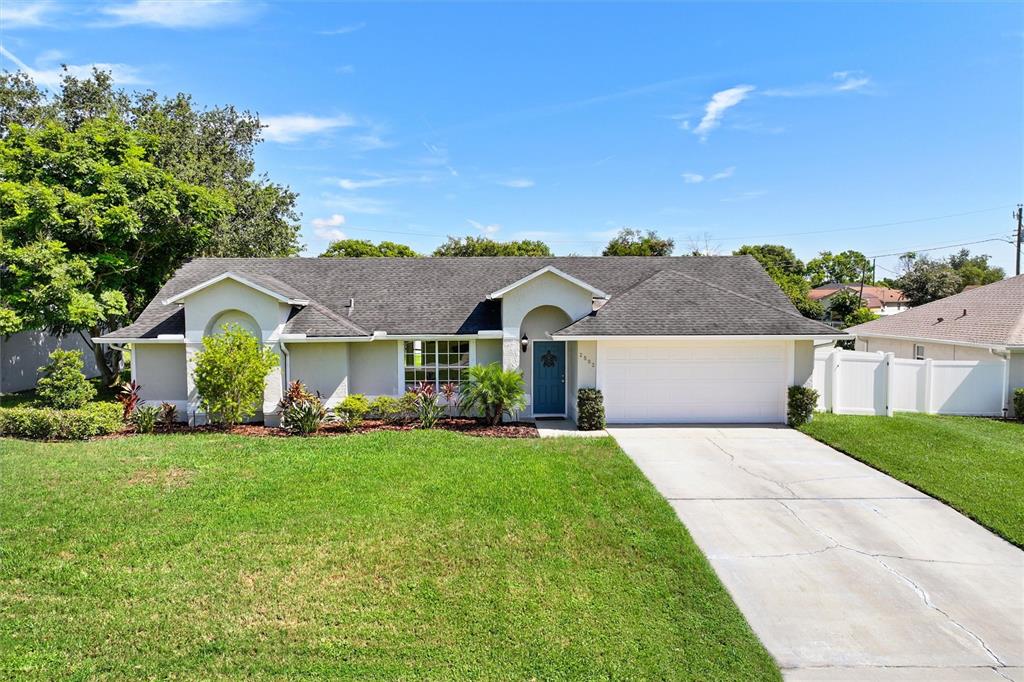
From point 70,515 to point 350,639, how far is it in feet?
19.2

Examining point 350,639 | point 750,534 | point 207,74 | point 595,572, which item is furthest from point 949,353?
point 207,74

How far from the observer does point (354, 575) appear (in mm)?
6656

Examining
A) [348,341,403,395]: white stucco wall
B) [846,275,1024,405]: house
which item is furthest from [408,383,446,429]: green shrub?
[846,275,1024,405]: house

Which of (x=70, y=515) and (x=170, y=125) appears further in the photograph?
(x=170, y=125)

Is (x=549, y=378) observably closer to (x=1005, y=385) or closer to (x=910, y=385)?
(x=910, y=385)

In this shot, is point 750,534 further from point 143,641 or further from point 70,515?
point 70,515

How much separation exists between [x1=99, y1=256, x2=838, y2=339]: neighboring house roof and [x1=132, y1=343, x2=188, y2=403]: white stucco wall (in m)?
0.68

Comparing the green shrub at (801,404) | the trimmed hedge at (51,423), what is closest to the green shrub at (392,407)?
the trimmed hedge at (51,423)

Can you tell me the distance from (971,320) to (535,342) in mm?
15392

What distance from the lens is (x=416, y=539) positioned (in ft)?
25.0

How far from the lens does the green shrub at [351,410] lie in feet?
48.0

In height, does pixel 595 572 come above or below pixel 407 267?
below

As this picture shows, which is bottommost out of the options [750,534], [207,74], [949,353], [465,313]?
[750,534]

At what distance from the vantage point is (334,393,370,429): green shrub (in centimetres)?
1462
